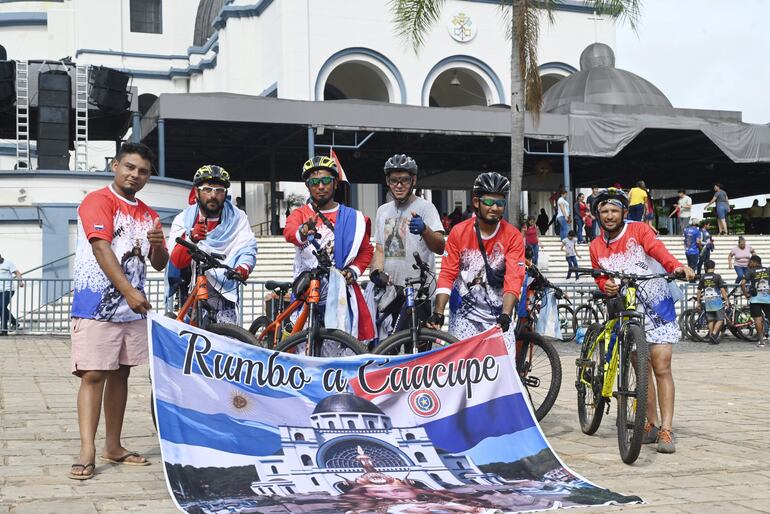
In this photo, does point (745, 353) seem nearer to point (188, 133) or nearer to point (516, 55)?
point (516, 55)

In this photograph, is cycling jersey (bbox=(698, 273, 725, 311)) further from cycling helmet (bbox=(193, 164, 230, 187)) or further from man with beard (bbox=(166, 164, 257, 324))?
cycling helmet (bbox=(193, 164, 230, 187))

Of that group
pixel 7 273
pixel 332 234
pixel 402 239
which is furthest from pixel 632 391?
pixel 7 273

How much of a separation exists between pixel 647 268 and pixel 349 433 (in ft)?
8.90

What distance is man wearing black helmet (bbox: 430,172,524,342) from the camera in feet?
21.1

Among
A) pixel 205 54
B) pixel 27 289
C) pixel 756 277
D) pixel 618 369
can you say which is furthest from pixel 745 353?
pixel 205 54

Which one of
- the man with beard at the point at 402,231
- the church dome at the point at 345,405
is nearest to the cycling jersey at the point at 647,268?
the man with beard at the point at 402,231

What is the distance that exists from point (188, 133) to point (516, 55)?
38.9 ft

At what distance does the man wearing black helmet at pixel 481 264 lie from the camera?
645 centimetres

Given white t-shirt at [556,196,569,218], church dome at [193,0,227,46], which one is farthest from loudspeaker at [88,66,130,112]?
church dome at [193,0,227,46]

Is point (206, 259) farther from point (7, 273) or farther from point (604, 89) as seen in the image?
point (604, 89)

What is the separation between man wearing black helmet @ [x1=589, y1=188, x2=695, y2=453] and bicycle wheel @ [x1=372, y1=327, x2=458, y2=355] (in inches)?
50.7

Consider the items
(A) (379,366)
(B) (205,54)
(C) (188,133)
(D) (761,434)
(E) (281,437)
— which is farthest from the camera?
(B) (205,54)

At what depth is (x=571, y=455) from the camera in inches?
246

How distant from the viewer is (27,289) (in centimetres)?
1892
